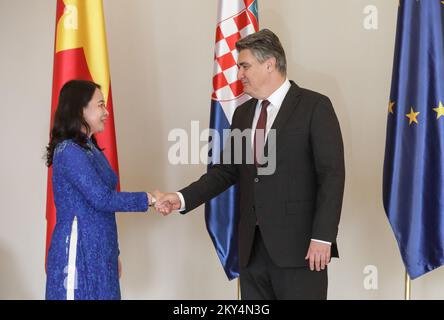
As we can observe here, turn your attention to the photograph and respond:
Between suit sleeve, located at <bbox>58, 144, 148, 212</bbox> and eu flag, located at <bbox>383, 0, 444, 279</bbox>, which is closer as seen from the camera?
suit sleeve, located at <bbox>58, 144, 148, 212</bbox>

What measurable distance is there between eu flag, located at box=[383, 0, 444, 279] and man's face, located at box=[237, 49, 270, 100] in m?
0.89

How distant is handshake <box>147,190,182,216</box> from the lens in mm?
2648

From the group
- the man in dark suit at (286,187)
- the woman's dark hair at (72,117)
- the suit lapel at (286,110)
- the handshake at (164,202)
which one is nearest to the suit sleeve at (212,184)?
the handshake at (164,202)

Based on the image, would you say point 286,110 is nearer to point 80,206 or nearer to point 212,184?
point 212,184

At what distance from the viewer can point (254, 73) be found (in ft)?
8.24

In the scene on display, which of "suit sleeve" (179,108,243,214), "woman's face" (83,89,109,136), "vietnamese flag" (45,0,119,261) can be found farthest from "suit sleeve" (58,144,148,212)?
"vietnamese flag" (45,0,119,261)

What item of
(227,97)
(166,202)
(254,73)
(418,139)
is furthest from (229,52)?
(418,139)

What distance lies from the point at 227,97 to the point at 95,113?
103 cm

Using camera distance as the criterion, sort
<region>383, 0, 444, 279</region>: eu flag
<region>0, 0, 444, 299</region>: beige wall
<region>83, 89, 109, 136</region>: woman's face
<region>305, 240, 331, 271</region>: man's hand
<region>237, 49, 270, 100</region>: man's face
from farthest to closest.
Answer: <region>0, 0, 444, 299</region>: beige wall < <region>383, 0, 444, 279</region>: eu flag < <region>237, 49, 270, 100</region>: man's face < <region>83, 89, 109, 136</region>: woman's face < <region>305, 240, 331, 271</region>: man's hand

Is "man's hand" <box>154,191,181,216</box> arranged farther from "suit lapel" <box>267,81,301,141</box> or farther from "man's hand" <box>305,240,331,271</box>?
"man's hand" <box>305,240,331,271</box>

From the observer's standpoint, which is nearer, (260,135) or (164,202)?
(260,135)

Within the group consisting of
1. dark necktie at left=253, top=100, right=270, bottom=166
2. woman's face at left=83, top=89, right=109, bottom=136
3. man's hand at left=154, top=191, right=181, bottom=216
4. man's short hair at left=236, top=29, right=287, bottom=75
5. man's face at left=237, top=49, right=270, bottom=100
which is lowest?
man's hand at left=154, top=191, right=181, bottom=216

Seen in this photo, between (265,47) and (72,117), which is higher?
(265,47)

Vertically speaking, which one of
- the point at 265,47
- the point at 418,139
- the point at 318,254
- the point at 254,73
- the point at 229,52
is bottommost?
the point at 318,254
